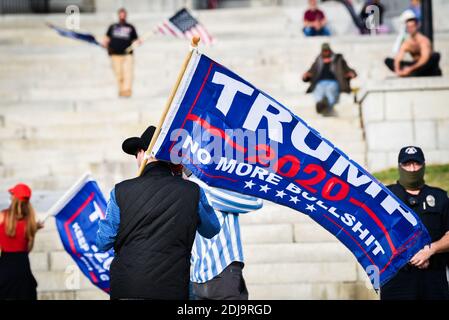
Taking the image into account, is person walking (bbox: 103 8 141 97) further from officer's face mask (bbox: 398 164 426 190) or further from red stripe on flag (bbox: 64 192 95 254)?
officer's face mask (bbox: 398 164 426 190)

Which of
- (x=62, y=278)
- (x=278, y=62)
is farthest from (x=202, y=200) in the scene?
(x=278, y=62)

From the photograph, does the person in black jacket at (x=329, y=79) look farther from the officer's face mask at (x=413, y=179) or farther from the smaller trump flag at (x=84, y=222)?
the officer's face mask at (x=413, y=179)

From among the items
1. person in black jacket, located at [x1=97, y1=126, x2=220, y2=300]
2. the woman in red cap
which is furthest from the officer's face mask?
the woman in red cap

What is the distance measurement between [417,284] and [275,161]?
168cm

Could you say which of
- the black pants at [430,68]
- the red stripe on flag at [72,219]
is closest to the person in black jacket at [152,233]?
the red stripe on flag at [72,219]

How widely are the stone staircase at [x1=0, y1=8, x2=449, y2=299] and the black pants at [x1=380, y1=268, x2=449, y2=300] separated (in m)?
2.86

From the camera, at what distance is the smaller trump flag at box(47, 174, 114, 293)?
8477 mm

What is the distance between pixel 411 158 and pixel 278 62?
12312mm

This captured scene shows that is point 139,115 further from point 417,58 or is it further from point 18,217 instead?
point 18,217

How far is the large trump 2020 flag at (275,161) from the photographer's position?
598cm

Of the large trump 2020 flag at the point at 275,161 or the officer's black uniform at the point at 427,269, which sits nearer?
the large trump 2020 flag at the point at 275,161

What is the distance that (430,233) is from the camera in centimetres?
718

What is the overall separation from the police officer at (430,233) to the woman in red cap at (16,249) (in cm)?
334

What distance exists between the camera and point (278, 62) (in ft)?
63.8
